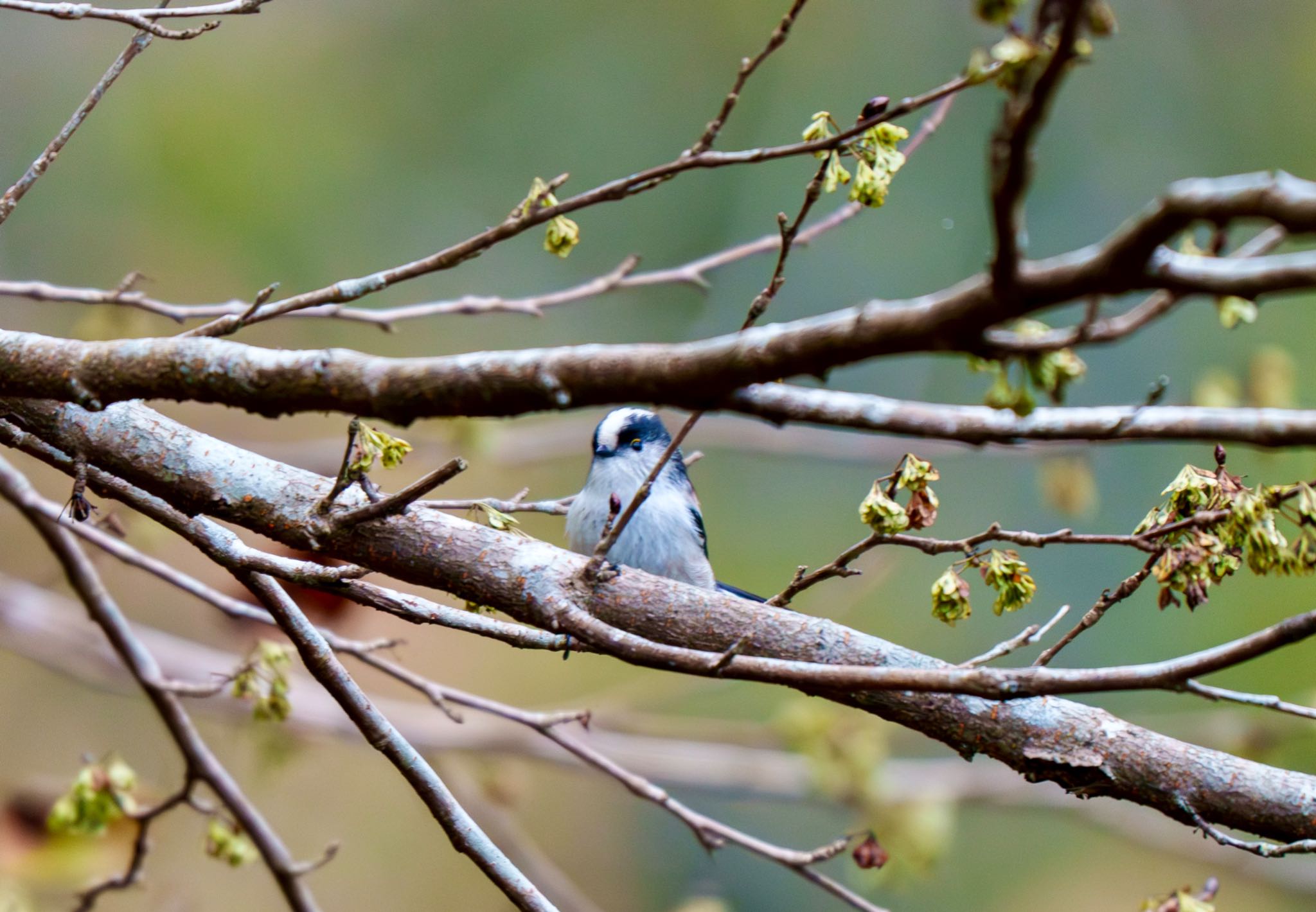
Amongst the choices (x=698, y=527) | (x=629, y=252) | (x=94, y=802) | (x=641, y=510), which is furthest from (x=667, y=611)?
(x=629, y=252)

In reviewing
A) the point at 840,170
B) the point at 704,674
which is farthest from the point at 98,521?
the point at 840,170

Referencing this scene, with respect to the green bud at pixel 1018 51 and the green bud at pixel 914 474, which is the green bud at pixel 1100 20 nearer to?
the green bud at pixel 1018 51

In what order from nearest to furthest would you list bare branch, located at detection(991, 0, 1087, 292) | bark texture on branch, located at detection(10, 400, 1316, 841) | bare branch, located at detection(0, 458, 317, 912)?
1. bare branch, located at detection(991, 0, 1087, 292)
2. bark texture on branch, located at detection(10, 400, 1316, 841)
3. bare branch, located at detection(0, 458, 317, 912)

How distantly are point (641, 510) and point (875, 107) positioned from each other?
196 centimetres

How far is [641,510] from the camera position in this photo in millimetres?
3541

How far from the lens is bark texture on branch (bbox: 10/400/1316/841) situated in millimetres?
1853

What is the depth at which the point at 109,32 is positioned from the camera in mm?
8938

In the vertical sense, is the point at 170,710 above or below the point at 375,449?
below

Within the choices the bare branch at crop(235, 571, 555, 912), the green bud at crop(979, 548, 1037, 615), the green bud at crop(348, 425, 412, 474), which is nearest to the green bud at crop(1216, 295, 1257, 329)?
the green bud at crop(979, 548, 1037, 615)

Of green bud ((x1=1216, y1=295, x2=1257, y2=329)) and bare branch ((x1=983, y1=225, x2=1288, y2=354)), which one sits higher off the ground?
green bud ((x1=1216, y1=295, x2=1257, y2=329))

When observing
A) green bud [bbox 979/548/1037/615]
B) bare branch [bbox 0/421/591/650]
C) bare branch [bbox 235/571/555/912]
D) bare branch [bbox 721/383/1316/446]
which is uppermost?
green bud [bbox 979/548/1037/615]

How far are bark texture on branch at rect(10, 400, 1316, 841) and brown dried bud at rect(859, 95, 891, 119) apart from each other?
0.85m

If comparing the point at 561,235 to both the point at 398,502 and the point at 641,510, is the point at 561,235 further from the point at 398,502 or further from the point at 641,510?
the point at 641,510

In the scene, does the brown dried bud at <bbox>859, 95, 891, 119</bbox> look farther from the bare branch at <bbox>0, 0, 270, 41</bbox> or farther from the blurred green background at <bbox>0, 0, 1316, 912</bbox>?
the blurred green background at <bbox>0, 0, 1316, 912</bbox>
